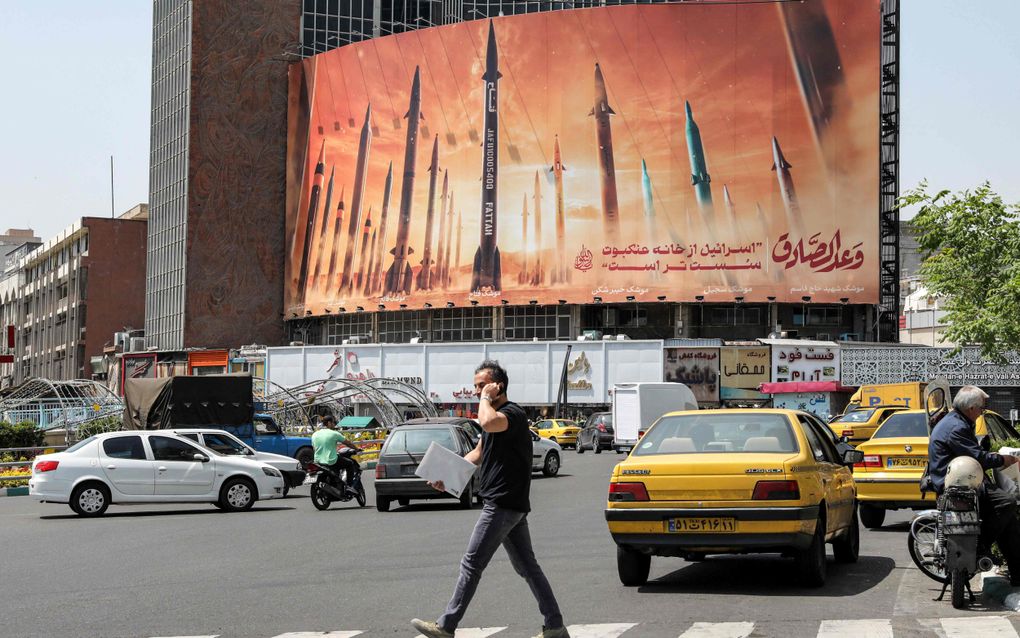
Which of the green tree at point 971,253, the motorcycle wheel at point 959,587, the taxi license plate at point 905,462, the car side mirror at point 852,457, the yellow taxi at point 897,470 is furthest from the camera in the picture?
the green tree at point 971,253

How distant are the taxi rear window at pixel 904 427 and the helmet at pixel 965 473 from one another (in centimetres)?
704

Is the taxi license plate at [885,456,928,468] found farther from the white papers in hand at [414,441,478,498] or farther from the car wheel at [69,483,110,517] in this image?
the car wheel at [69,483,110,517]

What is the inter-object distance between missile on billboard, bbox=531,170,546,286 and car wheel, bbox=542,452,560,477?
43798 mm

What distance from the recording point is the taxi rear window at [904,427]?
1652 cm

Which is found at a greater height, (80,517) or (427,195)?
(427,195)

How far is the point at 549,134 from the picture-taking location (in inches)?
2958

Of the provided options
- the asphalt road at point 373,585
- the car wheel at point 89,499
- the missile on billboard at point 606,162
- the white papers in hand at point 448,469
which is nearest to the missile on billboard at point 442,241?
the missile on billboard at point 606,162

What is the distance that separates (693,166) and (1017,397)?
2183 centimetres

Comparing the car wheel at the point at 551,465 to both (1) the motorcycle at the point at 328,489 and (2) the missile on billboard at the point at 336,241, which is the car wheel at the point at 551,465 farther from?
(2) the missile on billboard at the point at 336,241

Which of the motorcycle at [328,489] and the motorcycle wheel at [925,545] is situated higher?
the motorcycle wheel at [925,545]

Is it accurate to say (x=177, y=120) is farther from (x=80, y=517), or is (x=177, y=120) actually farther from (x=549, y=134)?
(x=80, y=517)

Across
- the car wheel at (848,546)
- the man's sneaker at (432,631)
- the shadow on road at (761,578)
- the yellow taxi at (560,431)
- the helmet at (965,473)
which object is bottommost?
the yellow taxi at (560,431)

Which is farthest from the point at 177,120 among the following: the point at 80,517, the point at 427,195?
the point at 80,517

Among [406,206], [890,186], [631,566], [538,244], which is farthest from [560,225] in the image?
[631,566]
